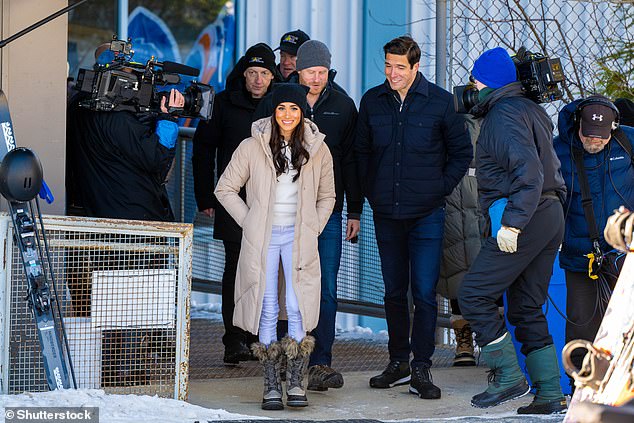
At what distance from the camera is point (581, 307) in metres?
6.04

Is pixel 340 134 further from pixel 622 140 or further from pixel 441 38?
pixel 622 140

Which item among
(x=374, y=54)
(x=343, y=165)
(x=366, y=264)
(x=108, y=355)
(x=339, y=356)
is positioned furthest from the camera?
(x=374, y=54)

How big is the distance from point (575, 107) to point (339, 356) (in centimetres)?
270

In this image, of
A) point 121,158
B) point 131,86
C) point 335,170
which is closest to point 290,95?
point 335,170

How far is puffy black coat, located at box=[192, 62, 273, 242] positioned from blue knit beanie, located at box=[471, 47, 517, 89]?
1836 mm

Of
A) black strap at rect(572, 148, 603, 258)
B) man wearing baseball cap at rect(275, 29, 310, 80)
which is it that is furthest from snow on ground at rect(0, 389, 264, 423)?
man wearing baseball cap at rect(275, 29, 310, 80)

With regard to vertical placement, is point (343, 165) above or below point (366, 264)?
above

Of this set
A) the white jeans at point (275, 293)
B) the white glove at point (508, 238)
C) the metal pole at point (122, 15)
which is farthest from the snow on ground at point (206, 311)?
the white glove at point (508, 238)

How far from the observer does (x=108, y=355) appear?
219 inches

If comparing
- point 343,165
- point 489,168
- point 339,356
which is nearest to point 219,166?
point 343,165

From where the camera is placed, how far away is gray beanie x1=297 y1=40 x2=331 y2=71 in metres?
6.29

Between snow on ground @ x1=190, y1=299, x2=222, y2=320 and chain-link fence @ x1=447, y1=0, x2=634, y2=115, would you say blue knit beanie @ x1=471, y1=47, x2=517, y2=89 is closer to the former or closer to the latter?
chain-link fence @ x1=447, y1=0, x2=634, y2=115

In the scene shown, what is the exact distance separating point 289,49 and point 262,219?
1.91 metres

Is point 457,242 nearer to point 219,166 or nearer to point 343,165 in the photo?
point 343,165
